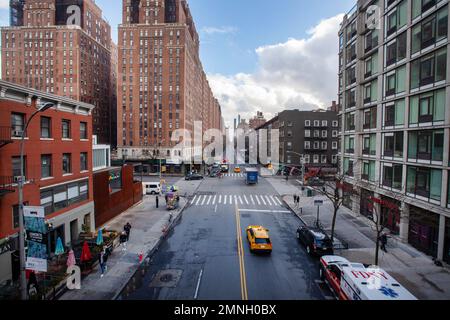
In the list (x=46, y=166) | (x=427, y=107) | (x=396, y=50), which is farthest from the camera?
(x=396, y=50)

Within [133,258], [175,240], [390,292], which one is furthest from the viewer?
[175,240]

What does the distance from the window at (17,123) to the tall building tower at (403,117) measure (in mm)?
23609

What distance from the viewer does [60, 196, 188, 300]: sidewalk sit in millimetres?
13500

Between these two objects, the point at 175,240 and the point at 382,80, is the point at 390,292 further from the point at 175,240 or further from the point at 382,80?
the point at 382,80

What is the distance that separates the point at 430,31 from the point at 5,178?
28813mm

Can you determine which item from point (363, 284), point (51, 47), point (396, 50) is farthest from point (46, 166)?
point (51, 47)

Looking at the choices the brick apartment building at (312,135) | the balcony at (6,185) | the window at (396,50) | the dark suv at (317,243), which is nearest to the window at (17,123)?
the balcony at (6,185)

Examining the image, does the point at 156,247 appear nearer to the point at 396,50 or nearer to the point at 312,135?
the point at 396,50

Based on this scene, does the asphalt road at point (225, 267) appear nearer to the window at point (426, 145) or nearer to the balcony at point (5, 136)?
the balcony at point (5, 136)

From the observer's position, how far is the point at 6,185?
572 inches

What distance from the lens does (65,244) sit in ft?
64.8

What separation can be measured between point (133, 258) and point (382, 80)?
2635 cm

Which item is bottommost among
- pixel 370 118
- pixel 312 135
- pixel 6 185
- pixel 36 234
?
Result: pixel 36 234
